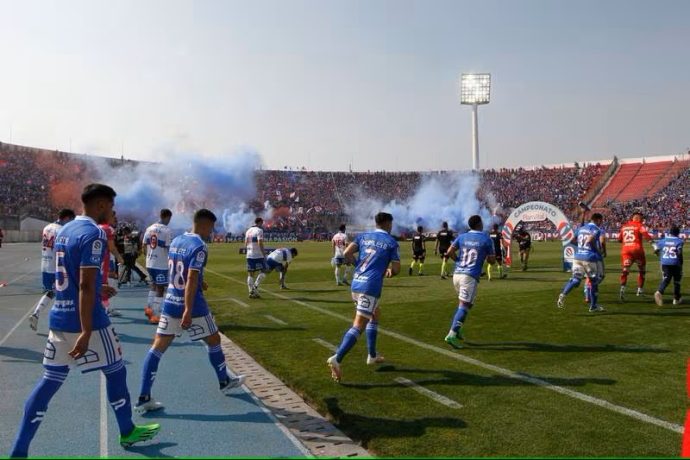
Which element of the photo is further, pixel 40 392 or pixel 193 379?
pixel 193 379

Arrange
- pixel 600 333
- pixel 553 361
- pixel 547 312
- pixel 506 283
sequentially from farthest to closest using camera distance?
pixel 506 283 < pixel 547 312 < pixel 600 333 < pixel 553 361

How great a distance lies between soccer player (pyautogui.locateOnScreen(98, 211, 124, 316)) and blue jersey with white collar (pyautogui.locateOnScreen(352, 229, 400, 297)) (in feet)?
9.40

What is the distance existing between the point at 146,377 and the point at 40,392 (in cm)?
155

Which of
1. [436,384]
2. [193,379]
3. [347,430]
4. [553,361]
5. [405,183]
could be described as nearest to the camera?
[347,430]

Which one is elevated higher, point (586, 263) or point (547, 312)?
point (586, 263)

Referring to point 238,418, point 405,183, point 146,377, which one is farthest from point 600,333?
point 405,183

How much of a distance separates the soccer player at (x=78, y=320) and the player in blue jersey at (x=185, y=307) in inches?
43.9

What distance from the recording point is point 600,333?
9289 millimetres

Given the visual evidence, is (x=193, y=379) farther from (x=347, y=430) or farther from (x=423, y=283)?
(x=423, y=283)

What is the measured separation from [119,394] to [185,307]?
114 cm

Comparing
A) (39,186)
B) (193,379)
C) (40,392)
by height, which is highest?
(39,186)

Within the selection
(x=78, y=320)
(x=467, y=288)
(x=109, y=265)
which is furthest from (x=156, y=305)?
(x=78, y=320)

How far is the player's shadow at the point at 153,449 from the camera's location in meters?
4.54

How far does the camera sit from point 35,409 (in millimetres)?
4031
